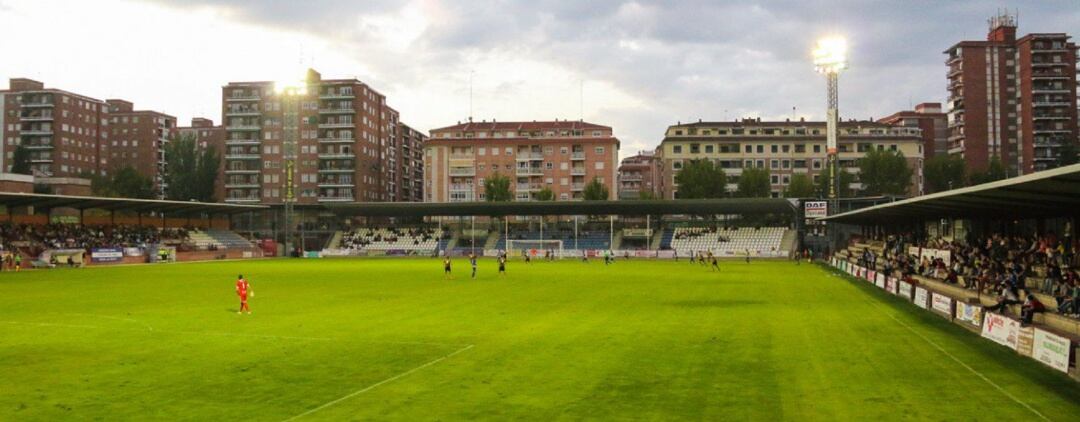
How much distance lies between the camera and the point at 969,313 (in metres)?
23.9

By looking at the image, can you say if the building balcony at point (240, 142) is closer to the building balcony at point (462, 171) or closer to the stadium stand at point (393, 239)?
the building balcony at point (462, 171)

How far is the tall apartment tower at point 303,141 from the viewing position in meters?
127

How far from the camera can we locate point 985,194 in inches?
974

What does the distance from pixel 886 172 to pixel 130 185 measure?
118 m

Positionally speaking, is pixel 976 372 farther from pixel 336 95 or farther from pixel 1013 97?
pixel 1013 97

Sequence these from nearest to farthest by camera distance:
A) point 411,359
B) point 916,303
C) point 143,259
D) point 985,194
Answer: point 411,359 < point 985,194 < point 916,303 < point 143,259

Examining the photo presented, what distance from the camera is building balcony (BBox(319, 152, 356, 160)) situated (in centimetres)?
12694

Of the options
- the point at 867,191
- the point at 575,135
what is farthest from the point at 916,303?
the point at 575,135

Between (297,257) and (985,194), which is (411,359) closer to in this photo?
(985,194)

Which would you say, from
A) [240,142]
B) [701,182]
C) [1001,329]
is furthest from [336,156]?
[1001,329]

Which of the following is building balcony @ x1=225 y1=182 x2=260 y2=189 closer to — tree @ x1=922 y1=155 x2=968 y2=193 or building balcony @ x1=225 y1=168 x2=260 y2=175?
building balcony @ x1=225 y1=168 x2=260 y2=175

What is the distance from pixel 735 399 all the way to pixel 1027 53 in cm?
12680

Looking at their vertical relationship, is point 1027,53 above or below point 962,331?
above

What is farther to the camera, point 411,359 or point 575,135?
point 575,135
